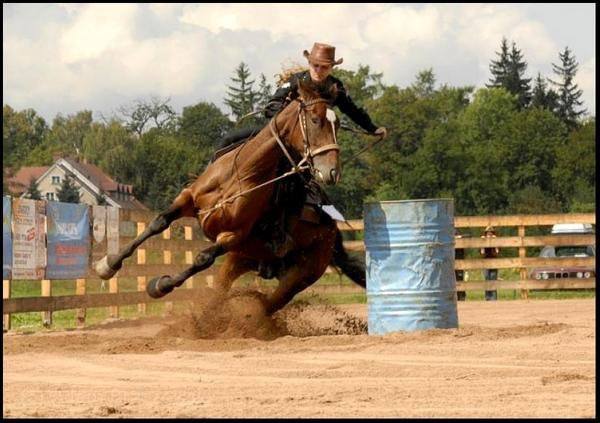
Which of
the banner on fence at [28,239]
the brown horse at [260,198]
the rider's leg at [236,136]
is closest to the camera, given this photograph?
the brown horse at [260,198]

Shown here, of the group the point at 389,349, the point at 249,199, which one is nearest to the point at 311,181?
the point at 249,199

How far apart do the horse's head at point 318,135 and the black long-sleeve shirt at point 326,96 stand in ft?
0.44

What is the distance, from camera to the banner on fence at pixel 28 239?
51.2ft

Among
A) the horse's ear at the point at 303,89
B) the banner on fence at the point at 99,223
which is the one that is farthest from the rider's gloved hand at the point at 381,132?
the banner on fence at the point at 99,223

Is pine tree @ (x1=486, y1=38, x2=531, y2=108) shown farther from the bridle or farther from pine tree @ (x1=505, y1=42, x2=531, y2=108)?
the bridle

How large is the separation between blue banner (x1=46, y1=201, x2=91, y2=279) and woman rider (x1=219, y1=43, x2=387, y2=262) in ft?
13.2

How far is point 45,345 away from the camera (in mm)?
12477

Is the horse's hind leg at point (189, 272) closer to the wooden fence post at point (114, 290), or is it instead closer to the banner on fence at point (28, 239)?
the banner on fence at point (28, 239)

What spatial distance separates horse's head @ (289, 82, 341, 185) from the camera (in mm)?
11562

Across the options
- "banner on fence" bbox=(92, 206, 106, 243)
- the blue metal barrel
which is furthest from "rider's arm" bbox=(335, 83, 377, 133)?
"banner on fence" bbox=(92, 206, 106, 243)

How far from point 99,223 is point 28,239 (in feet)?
7.71

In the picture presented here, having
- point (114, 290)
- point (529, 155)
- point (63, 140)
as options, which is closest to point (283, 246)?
point (114, 290)

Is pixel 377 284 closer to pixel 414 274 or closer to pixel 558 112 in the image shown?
pixel 414 274

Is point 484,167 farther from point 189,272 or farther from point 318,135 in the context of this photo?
point 318,135
